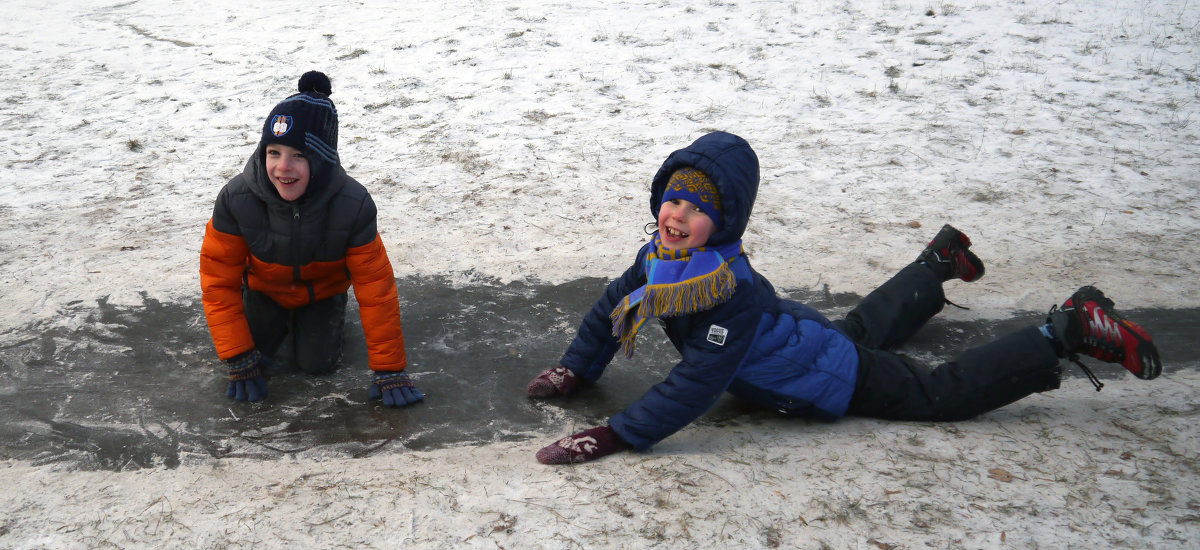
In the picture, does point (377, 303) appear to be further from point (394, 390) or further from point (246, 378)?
point (246, 378)

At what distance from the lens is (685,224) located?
3367mm

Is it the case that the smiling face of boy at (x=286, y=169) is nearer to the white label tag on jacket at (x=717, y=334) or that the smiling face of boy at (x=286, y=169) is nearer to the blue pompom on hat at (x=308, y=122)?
the blue pompom on hat at (x=308, y=122)

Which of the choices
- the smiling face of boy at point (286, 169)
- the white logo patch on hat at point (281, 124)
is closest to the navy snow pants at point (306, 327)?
the smiling face of boy at point (286, 169)

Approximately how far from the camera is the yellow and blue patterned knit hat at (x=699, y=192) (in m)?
3.33

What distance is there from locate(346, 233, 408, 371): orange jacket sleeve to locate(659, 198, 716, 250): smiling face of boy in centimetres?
140

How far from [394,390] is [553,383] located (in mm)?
756

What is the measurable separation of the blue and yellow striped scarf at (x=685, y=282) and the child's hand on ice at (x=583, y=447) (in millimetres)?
522

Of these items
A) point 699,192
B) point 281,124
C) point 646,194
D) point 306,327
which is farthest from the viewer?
point 646,194

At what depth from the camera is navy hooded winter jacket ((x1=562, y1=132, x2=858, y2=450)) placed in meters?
3.35

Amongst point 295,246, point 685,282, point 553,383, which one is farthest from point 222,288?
point 685,282

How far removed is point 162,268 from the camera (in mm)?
5441

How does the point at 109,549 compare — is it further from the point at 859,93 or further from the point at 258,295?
the point at 859,93

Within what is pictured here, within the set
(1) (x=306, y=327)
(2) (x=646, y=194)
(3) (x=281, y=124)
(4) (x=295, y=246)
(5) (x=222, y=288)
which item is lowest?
(1) (x=306, y=327)

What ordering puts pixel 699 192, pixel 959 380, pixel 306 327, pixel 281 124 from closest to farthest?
pixel 699 192, pixel 281 124, pixel 959 380, pixel 306 327
